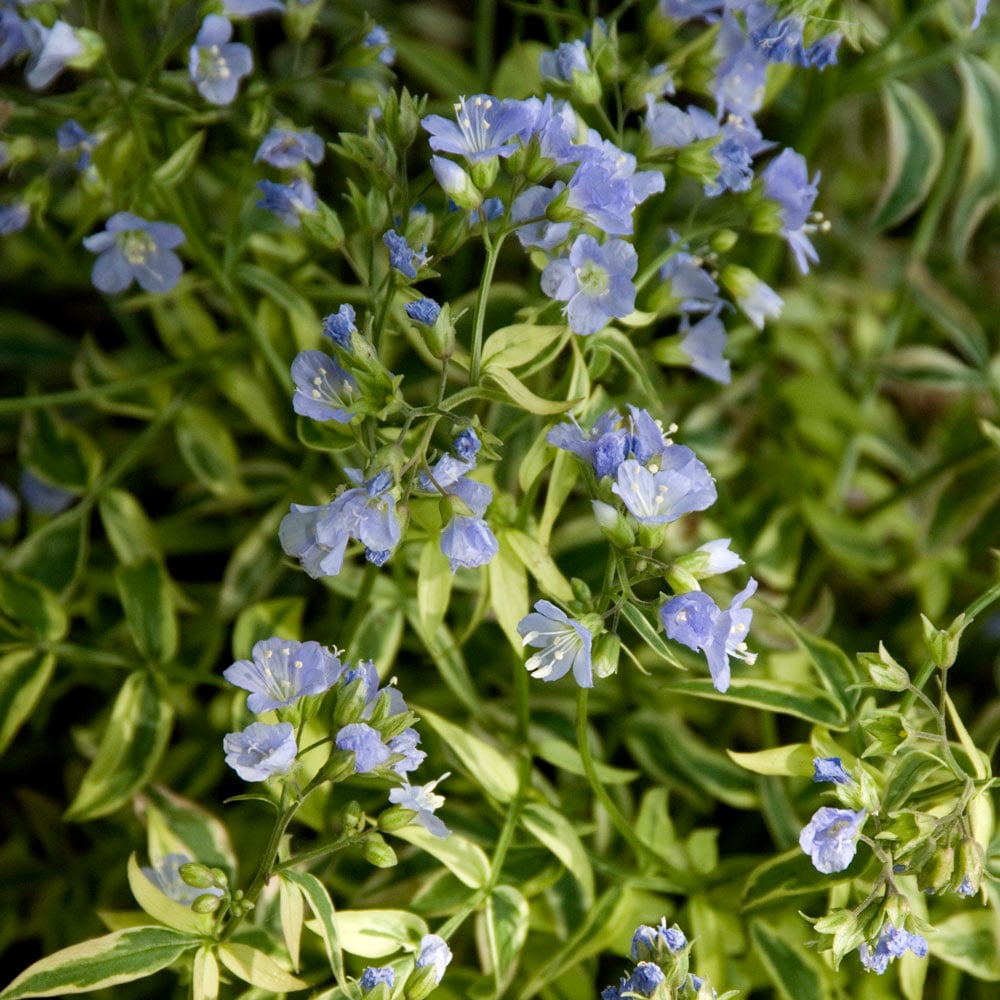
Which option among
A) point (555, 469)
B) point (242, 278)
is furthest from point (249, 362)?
point (555, 469)

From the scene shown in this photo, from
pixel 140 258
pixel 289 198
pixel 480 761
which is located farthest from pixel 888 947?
pixel 140 258

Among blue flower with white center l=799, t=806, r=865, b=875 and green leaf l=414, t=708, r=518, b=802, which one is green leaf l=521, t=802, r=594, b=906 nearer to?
green leaf l=414, t=708, r=518, b=802

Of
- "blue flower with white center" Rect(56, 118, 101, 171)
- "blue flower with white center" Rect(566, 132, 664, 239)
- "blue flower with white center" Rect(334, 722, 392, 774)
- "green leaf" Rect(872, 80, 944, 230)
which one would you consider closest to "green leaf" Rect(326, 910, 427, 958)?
"blue flower with white center" Rect(334, 722, 392, 774)

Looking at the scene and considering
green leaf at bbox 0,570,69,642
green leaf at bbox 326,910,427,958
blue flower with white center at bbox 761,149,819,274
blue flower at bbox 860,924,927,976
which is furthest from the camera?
green leaf at bbox 0,570,69,642

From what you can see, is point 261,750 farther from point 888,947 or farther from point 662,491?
point 888,947

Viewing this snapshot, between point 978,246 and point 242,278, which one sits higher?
point 242,278

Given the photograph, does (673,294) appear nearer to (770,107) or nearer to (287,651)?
(287,651)
